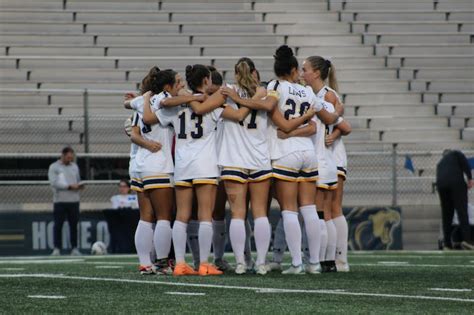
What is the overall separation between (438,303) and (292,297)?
3.14 feet

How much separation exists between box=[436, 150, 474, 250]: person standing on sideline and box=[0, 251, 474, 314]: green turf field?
255 inches

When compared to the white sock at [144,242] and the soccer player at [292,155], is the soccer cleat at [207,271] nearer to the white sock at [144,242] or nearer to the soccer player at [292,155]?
the white sock at [144,242]

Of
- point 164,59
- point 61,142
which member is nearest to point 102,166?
point 61,142

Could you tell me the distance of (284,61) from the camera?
1069cm

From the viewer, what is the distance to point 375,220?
1914cm

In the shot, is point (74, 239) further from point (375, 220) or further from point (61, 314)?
point (61, 314)

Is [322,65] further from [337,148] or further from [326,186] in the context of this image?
[326,186]

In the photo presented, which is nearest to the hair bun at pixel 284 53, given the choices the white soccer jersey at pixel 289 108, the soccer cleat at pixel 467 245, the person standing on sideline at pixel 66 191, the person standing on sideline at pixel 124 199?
the white soccer jersey at pixel 289 108

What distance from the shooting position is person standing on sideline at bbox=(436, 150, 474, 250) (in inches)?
719

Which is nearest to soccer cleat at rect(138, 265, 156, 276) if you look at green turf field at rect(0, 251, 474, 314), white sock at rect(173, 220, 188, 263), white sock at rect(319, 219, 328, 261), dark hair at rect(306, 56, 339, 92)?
green turf field at rect(0, 251, 474, 314)

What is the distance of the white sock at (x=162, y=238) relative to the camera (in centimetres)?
1073

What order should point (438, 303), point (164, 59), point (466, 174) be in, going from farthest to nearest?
point (164, 59) → point (466, 174) → point (438, 303)

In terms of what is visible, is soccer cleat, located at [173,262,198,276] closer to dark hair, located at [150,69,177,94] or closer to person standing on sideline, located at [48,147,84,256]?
dark hair, located at [150,69,177,94]

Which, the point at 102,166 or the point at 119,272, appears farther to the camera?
the point at 102,166
